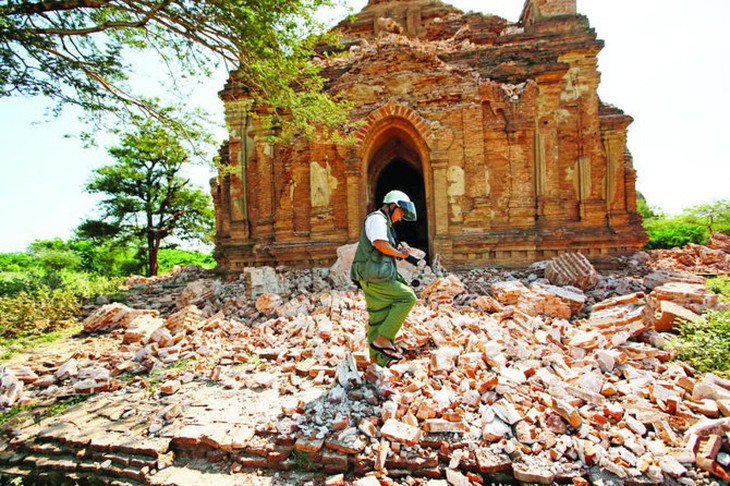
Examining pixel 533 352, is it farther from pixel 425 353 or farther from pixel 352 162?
pixel 352 162

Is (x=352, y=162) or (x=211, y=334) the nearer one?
(x=211, y=334)

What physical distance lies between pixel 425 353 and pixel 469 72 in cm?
738

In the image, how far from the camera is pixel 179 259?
2350 centimetres

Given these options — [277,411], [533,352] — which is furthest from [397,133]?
[277,411]

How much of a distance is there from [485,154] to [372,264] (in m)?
6.37

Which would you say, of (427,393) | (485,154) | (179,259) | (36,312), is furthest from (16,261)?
(427,393)

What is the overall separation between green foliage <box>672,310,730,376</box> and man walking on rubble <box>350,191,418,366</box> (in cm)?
301

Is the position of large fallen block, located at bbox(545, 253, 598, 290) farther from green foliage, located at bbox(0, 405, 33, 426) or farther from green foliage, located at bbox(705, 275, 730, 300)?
green foliage, located at bbox(0, 405, 33, 426)

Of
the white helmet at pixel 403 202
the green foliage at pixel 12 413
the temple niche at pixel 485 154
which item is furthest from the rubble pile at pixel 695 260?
the green foliage at pixel 12 413

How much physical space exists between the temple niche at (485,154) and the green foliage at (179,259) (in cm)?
1463

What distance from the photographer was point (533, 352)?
415 cm

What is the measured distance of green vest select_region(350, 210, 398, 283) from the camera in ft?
12.3

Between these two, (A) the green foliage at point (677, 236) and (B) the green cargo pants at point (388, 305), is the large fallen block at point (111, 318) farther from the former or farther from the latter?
(A) the green foliage at point (677, 236)

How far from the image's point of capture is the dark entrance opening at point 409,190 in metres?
12.7
